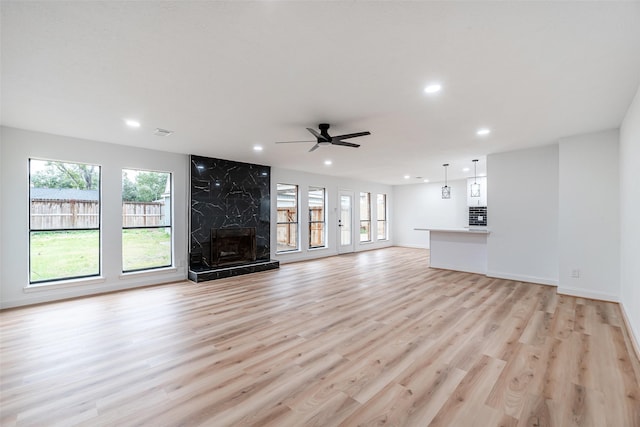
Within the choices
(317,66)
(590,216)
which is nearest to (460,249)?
(590,216)

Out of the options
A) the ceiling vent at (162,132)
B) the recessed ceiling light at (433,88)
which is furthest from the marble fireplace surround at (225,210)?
the recessed ceiling light at (433,88)

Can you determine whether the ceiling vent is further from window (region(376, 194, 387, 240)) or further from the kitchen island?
window (region(376, 194, 387, 240))

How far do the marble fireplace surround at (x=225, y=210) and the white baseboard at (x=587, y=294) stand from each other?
5.45 metres

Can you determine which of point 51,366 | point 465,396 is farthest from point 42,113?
point 465,396

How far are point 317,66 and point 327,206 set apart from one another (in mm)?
6546

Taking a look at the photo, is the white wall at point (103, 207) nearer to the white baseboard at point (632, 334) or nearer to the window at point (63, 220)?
the window at point (63, 220)

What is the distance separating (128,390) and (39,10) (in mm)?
2589

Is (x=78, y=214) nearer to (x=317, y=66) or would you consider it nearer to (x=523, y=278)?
(x=317, y=66)

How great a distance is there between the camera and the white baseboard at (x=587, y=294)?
13.6 ft

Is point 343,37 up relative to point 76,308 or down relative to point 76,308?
up

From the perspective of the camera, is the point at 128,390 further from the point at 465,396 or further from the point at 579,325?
the point at 579,325

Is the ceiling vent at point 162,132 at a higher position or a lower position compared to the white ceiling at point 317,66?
lower

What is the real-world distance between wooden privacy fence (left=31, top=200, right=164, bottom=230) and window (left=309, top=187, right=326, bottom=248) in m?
4.20

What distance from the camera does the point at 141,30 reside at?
189cm
